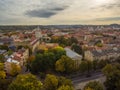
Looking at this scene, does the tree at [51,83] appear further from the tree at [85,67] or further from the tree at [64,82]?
the tree at [85,67]

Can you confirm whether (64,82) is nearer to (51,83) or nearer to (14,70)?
(51,83)

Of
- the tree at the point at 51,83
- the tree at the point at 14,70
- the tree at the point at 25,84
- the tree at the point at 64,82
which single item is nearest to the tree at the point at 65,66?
the tree at the point at 14,70

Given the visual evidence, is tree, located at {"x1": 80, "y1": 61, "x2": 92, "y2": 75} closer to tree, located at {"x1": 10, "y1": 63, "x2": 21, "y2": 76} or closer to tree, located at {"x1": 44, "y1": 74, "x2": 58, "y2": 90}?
tree, located at {"x1": 10, "y1": 63, "x2": 21, "y2": 76}

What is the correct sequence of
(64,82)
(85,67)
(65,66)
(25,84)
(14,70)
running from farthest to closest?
(85,67)
(14,70)
(65,66)
(64,82)
(25,84)

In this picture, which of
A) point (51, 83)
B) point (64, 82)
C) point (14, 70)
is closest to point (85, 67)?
point (64, 82)

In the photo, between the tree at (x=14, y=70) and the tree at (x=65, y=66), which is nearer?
the tree at (x=65, y=66)

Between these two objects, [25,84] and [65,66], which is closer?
[25,84]

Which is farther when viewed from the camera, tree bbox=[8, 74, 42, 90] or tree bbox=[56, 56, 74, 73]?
tree bbox=[56, 56, 74, 73]

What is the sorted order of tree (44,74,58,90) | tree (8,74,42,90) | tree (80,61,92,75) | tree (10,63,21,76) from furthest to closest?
tree (80,61,92,75), tree (10,63,21,76), tree (44,74,58,90), tree (8,74,42,90)

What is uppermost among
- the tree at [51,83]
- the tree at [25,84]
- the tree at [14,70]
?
the tree at [25,84]

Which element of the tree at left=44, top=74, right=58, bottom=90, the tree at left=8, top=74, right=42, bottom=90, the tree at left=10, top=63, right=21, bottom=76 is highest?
the tree at left=8, top=74, right=42, bottom=90

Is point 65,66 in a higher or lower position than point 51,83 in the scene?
lower

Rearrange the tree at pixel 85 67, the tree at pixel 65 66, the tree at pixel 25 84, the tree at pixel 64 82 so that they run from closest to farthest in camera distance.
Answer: the tree at pixel 25 84 → the tree at pixel 64 82 → the tree at pixel 65 66 → the tree at pixel 85 67

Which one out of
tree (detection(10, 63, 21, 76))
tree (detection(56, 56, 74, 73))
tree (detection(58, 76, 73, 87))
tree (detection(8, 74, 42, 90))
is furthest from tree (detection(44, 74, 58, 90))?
tree (detection(10, 63, 21, 76))
